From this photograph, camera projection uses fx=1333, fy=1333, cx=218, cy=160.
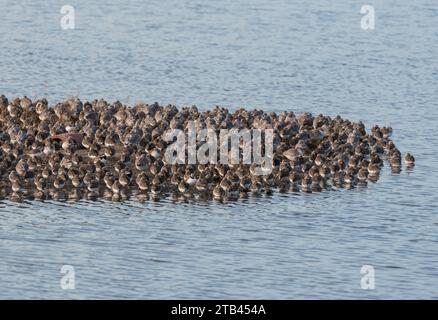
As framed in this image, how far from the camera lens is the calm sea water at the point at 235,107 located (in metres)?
35.1

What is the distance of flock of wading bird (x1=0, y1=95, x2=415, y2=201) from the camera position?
138ft

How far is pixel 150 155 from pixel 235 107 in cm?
1390

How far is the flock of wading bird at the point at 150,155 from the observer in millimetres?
42156

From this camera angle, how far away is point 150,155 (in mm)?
44438

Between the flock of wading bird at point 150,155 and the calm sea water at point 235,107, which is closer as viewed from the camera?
the calm sea water at point 235,107

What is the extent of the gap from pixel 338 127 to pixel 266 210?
9.20 meters

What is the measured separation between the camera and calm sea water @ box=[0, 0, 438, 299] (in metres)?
35.1

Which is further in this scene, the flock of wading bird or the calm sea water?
the flock of wading bird

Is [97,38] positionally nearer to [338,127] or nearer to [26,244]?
[338,127]

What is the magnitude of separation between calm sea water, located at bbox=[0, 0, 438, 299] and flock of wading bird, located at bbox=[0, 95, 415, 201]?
954 millimetres

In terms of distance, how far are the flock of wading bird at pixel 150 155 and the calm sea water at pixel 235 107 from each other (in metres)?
0.95

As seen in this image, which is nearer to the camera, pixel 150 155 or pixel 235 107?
pixel 150 155
